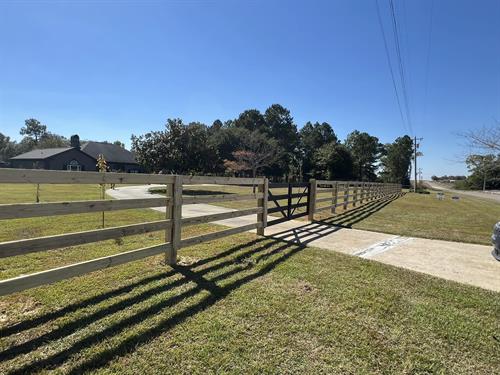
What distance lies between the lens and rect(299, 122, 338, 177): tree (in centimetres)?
5991

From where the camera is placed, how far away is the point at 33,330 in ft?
8.59

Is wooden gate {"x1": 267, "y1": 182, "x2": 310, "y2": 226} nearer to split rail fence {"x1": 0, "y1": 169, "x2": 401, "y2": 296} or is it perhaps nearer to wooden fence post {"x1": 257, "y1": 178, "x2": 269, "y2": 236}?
wooden fence post {"x1": 257, "y1": 178, "x2": 269, "y2": 236}

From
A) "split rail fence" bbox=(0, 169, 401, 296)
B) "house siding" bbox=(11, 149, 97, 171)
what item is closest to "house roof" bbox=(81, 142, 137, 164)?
"house siding" bbox=(11, 149, 97, 171)

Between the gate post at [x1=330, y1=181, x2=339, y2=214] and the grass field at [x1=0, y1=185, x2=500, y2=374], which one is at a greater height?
the gate post at [x1=330, y1=181, x2=339, y2=214]

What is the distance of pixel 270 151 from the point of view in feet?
153

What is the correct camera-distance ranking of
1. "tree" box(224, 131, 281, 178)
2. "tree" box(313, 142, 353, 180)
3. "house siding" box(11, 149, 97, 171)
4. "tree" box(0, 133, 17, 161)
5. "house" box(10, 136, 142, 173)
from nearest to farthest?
"house siding" box(11, 149, 97, 171) < "house" box(10, 136, 142, 173) < "tree" box(224, 131, 281, 178) < "tree" box(313, 142, 353, 180) < "tree" box(0, 133, 17, 161)

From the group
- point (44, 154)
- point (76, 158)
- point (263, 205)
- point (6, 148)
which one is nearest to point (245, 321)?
point (263, 205)

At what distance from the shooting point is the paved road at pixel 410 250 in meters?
4.62

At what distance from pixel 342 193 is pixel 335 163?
39.0 m

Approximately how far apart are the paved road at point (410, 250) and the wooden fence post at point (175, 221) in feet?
8.93

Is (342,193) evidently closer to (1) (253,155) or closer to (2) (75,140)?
(1) (253,155)

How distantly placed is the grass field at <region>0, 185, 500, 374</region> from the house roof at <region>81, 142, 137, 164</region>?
4756 cm

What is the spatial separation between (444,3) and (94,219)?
14049mm

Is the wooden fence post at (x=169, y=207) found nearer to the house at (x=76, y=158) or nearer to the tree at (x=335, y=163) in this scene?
the house at (x=76, y=158)
